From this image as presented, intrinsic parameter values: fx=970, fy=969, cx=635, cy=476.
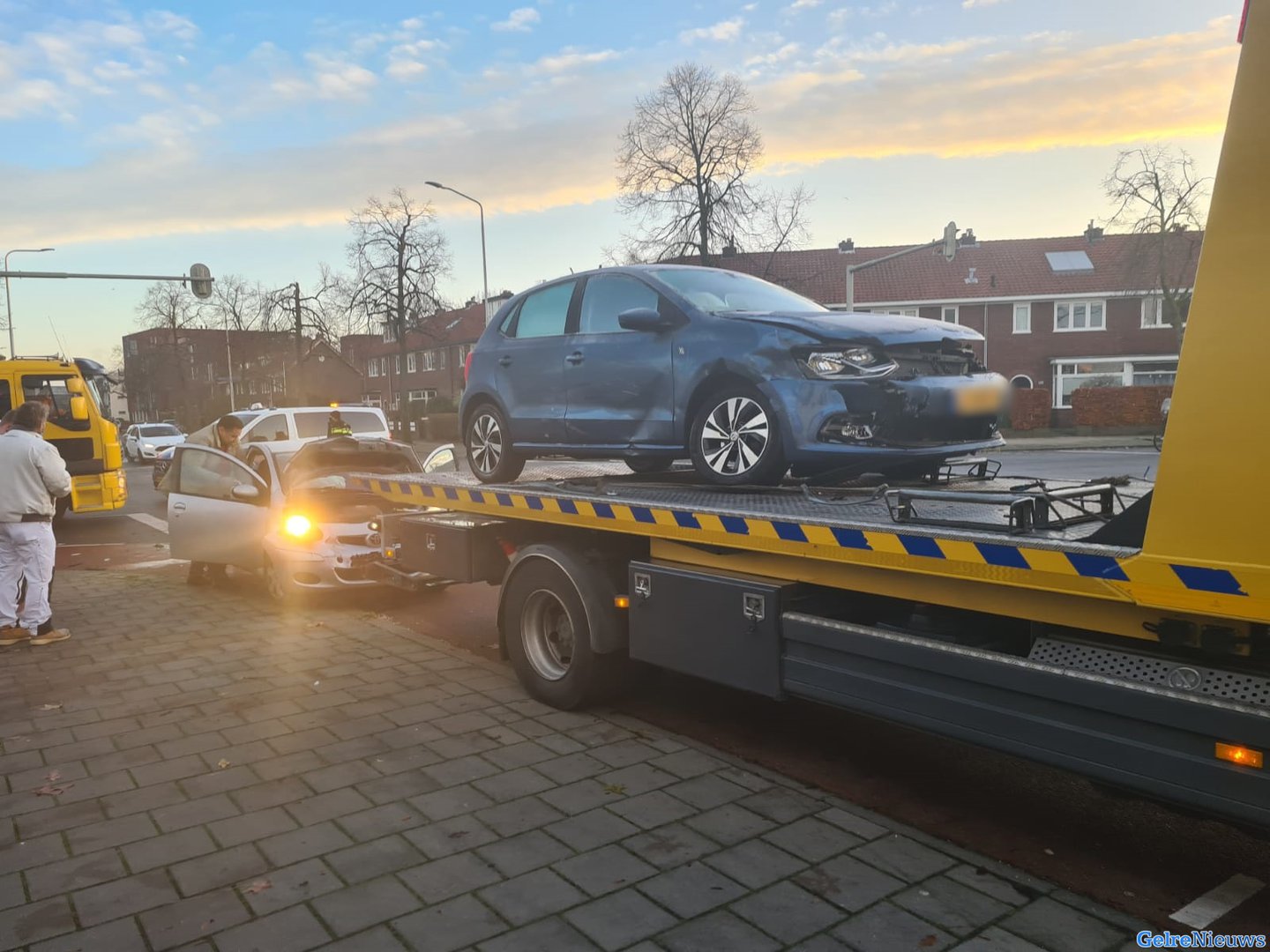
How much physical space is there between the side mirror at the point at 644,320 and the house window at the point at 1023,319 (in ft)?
140

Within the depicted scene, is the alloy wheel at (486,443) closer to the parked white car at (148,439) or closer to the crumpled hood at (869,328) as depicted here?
the crumpled hood at (869,328)

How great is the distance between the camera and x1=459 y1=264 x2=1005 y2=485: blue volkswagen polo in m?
4.71

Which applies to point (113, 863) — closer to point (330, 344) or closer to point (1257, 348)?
point (1257, 348)

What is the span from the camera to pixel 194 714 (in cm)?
562

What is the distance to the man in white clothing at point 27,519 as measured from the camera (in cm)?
711

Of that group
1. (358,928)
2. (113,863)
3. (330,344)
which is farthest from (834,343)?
(330,344)

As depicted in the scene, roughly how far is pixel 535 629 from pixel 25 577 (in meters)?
4.40

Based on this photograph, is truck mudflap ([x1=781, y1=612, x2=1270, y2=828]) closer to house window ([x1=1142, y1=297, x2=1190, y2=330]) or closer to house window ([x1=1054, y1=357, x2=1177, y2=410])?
house window ([x1=1054, y1=357, x2=1177, y2=410])

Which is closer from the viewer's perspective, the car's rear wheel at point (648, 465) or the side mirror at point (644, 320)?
the side mirror at point (644, 320)

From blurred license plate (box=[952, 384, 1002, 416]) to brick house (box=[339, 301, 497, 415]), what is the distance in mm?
48950

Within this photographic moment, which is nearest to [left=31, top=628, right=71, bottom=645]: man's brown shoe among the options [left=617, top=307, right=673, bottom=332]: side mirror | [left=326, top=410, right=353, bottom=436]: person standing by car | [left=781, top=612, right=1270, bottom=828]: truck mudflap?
[left=326, top=410, right=353, bottom=436]: person standing by car

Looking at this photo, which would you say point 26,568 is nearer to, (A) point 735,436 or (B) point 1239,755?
(A) point 735,436

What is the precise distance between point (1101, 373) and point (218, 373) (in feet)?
232

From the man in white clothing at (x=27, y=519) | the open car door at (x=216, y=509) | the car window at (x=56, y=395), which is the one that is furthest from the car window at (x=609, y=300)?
the car window at (x=56, y=395)
